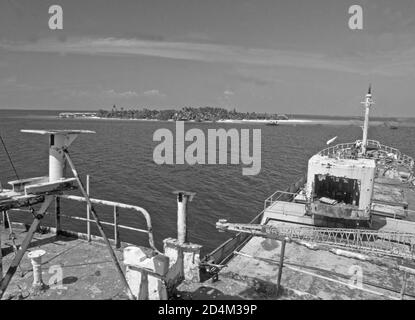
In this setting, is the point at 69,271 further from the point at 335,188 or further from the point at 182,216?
the point at 335,188

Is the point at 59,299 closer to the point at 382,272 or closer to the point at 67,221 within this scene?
the point at 382,272

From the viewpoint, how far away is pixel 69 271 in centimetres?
839

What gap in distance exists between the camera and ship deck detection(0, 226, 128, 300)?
7.45 metres

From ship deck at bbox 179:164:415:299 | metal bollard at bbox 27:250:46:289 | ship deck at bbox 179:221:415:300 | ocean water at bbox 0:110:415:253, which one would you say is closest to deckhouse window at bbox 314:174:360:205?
ship deck at bbox 179:164:415:299

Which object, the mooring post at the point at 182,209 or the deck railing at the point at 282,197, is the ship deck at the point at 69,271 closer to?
the mooring post at the point at 182,209

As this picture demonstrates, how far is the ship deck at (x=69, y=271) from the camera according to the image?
24.4 ft

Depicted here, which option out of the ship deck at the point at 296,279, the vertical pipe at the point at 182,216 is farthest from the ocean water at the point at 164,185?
the vertical pipe at the point at 182,216

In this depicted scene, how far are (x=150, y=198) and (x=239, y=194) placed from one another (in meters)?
9.52

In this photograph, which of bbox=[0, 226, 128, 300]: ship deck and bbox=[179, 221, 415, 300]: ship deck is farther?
bbox=[179, 221, 415, 300]: ship deck

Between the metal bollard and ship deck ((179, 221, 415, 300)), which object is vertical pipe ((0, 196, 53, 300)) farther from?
ship deck ((179, 221, 415, 300))

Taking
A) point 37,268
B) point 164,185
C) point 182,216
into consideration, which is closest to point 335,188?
point 182,216

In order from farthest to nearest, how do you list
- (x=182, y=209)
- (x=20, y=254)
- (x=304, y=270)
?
(x=304, y=270) → (x=182, y=209) → (x=20, y=254)
